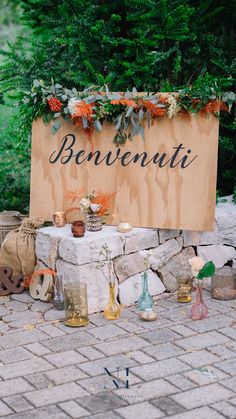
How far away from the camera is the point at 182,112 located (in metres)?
6.40

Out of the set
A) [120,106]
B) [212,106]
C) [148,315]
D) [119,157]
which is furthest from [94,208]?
[212,106]

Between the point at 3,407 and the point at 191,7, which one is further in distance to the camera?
the point at 191,7

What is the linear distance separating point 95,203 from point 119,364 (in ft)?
5.60

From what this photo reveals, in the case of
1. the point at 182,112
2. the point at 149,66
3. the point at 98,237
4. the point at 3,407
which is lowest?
the point at 3,407

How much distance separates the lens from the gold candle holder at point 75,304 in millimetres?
6020

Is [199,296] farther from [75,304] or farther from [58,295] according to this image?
[58,295]

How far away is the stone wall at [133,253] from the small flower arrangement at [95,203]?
0.18 metres

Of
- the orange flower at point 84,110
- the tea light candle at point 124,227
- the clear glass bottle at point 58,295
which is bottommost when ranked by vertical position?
the clear glass bottle at point 58,295

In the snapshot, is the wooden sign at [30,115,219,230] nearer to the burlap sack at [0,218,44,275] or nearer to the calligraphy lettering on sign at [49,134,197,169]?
the calligraphy lettering on sign at [49,134,197,169]

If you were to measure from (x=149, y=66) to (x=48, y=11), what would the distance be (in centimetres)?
152

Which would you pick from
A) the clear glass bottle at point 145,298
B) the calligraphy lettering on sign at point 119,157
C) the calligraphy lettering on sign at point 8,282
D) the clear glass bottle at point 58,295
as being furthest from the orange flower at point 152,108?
the calligraphy lettering on sign at point 8,282

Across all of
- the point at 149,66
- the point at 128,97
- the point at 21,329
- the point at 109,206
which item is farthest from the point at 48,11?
the point at 21,329

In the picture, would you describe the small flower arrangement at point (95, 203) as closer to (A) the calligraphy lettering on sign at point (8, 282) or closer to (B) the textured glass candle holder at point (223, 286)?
(A) the calligraphy lettering on sign at point (8, 282)

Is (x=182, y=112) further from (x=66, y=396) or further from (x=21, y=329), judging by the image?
(x=66, y=396)
